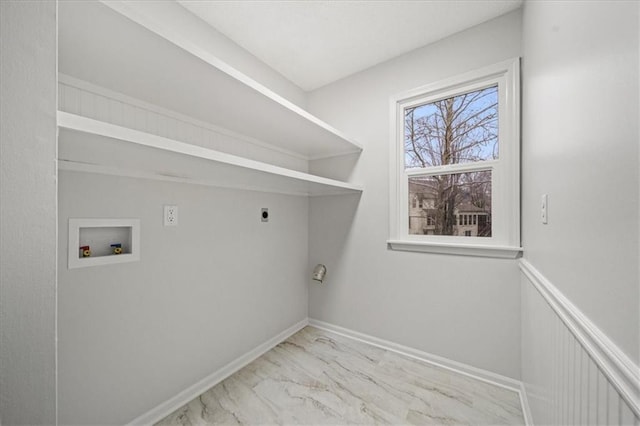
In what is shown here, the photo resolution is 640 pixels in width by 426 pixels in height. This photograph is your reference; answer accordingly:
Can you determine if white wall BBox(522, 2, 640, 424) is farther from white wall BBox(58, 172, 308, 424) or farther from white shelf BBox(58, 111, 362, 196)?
white wall BBox(58, 172, 308, 424)

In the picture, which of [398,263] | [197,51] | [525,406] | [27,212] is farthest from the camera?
[398,263]

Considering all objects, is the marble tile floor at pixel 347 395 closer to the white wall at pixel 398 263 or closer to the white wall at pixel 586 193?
the white wall at pixel 398 263

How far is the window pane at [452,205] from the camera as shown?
182cm

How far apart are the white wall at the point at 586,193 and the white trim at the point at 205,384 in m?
1.73

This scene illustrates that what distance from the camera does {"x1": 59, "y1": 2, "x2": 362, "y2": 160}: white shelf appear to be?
0.83m

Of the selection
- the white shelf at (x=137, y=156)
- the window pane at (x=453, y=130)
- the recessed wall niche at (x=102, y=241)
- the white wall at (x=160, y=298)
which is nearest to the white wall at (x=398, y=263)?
the window pane at (x=453, y=130)

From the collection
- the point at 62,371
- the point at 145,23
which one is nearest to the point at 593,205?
the point at 145,23

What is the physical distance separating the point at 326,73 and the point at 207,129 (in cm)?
126

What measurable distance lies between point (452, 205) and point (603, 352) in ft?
4.96

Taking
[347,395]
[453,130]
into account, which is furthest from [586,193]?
[347,395]

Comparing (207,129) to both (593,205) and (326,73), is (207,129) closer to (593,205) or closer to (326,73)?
(326,73)

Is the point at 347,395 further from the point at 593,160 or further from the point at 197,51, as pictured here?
the point at 197,51

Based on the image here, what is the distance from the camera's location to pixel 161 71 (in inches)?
43.3

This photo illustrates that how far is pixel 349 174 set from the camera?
2363 mm
